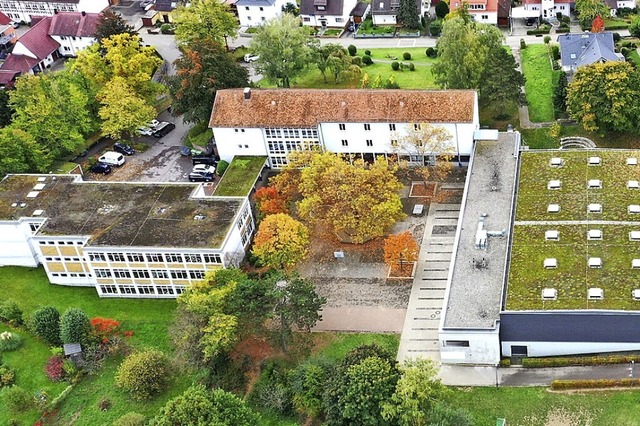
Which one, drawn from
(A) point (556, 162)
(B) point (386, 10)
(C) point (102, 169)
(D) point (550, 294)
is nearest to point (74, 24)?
(C) point (102, 169)

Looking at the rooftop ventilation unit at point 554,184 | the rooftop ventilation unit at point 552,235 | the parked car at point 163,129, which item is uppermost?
the rooftop ventilation unit at point 554,184

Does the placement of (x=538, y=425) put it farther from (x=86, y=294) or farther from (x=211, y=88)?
(x=211, y=88)

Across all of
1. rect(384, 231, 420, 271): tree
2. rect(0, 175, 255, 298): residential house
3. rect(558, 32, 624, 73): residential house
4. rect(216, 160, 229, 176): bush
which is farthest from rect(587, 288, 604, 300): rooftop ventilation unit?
rect(216, 160, 229, 176): bush

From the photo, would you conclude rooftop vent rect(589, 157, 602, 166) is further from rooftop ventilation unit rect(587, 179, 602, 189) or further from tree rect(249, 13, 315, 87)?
tree rect(249, 13, 315, 87)

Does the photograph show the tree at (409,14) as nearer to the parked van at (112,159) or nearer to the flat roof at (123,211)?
the parked van at (112,159)

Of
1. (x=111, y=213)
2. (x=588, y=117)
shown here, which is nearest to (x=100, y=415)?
(x=111, y=213)

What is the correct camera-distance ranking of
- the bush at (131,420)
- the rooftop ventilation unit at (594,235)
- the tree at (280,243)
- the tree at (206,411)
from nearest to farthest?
1. the tree at (206,411)
2. the bush at (131,420)
3. the rooftop ventilation unit at (594,235)
4. the tree at (280,243)

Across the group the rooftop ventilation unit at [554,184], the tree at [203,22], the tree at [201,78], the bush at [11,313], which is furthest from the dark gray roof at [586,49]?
the bush at [11,313]
